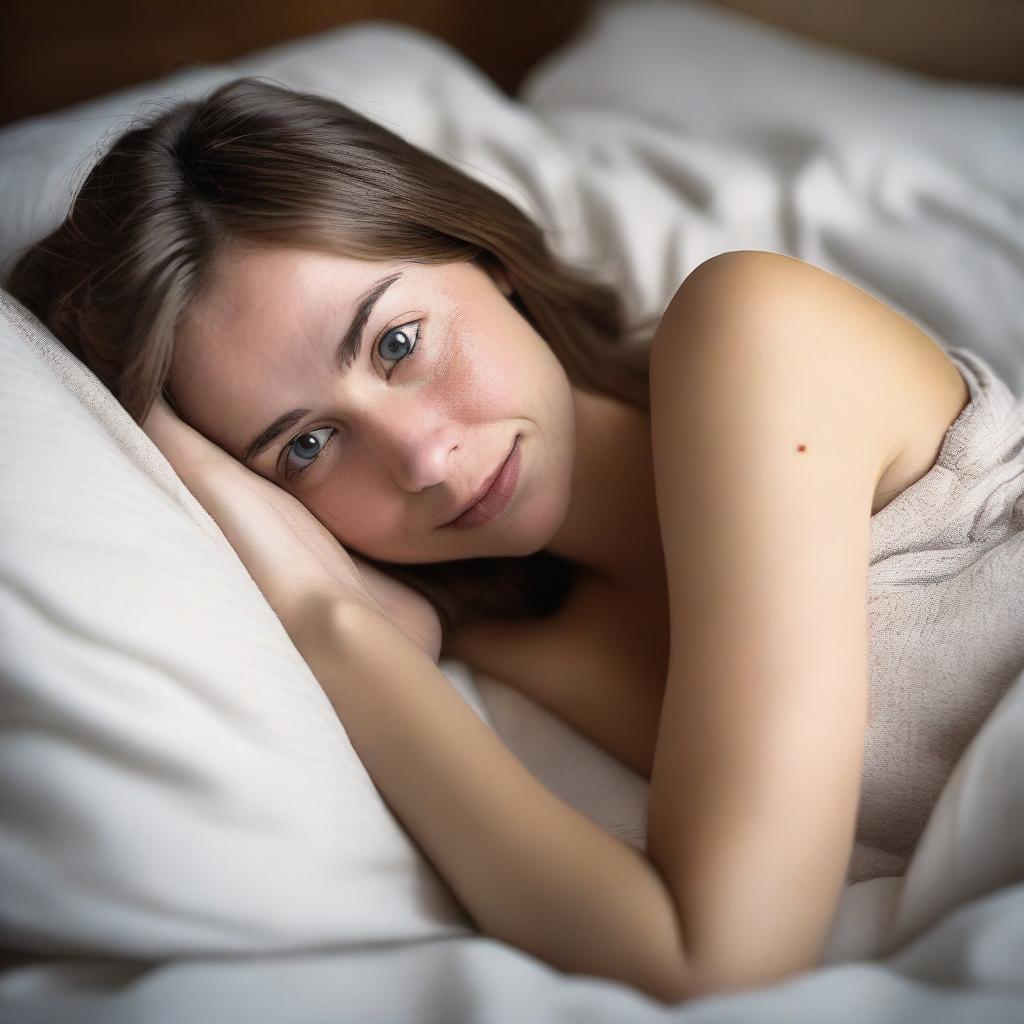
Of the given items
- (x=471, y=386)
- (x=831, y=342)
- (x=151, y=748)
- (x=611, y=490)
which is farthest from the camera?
(x=611, y=490)

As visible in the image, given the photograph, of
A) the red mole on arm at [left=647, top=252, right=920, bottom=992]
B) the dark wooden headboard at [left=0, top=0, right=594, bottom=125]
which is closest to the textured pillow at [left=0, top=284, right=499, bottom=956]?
the red mole on arm at [left=647, top=252, right=920, bottom=992]

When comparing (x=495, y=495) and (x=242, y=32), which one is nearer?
(x=495, y=495)

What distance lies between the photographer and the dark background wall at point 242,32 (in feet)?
5.51

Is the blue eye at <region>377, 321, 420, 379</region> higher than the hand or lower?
higher

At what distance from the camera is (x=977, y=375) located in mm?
972

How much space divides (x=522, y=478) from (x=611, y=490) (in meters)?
0.17

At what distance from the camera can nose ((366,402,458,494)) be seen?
86 cm

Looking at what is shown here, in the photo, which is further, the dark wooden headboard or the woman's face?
the dark wooden headboard

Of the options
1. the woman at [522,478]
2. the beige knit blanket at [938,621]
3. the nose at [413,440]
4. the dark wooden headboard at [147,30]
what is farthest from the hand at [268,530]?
the dark wooden headboard at [147,30]

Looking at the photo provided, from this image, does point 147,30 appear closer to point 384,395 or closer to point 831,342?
point 384,395

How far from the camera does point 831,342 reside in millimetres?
788

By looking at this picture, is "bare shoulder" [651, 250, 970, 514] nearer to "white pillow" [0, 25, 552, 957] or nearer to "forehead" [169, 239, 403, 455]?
"forehead" [169, 239, 403, 455]

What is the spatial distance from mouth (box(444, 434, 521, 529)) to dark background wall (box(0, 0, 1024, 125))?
3.88 feet

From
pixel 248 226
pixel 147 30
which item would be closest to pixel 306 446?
pixel 248 226
